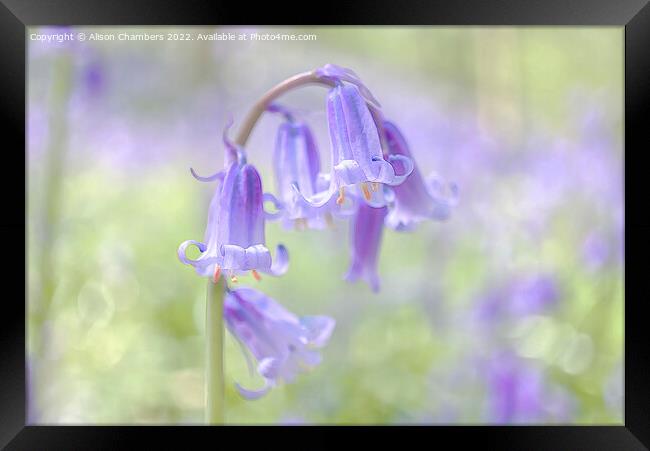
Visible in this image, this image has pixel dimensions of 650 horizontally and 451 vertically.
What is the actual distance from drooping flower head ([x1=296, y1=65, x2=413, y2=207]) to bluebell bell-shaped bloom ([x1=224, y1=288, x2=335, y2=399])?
363mm

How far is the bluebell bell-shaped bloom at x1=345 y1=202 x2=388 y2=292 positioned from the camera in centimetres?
228

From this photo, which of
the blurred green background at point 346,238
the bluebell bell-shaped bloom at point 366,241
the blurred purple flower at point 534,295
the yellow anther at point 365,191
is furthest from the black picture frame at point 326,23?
the blurred purple flower at point 534,295

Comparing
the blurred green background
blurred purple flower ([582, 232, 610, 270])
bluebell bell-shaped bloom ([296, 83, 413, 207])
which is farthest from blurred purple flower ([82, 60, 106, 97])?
blurred purple flower ([582, 232, 610, 270])

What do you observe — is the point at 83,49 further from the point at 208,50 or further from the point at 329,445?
the point at 329,445

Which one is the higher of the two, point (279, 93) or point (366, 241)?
point (279, 93)

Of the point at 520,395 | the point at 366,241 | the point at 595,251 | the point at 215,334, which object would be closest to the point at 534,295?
the point at 595,251

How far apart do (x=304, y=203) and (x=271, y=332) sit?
42cm

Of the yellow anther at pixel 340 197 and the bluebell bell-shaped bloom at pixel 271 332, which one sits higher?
the yellow anther at pixel 340 197

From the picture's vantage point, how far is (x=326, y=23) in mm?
2389

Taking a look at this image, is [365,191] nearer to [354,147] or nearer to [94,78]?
[354,147]

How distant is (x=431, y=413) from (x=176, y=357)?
113 centimetres

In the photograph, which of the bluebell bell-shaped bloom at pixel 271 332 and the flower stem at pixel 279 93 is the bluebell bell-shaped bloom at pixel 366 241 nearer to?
the bluebell bell-shaped bloom at pixel 271 332

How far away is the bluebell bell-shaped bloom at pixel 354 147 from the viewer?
182 cm

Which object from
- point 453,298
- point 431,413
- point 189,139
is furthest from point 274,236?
point 431,413
